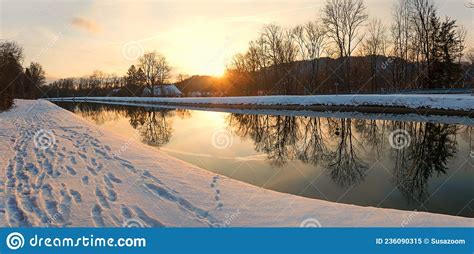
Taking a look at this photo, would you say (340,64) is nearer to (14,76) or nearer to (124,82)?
(14,76)

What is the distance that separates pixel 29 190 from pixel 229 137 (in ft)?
33.8

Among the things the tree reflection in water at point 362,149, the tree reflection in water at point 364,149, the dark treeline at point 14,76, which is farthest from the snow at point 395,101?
the dark treeline at point 14,76

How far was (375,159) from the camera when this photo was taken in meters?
9.78

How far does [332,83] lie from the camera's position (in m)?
60.3

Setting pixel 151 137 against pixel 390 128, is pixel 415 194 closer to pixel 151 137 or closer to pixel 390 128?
pixel 390 128

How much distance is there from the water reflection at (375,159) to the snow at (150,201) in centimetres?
132

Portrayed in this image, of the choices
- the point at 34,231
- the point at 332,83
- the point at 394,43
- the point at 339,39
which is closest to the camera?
the point at 34,231

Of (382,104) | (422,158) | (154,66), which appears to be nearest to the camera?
(422,158)

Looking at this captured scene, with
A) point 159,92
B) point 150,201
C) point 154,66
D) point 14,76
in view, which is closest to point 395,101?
point 150,201

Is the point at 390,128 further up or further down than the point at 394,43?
further down

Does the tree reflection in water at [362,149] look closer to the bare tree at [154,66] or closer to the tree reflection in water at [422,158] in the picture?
the tree reflection in water at [422,158]

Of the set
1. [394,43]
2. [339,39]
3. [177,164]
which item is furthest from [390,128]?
[394,43]

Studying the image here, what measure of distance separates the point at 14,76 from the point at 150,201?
42.0 metres

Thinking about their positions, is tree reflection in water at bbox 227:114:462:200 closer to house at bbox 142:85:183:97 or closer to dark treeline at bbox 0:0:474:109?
dark treeline at bbox 0:0:474:109
